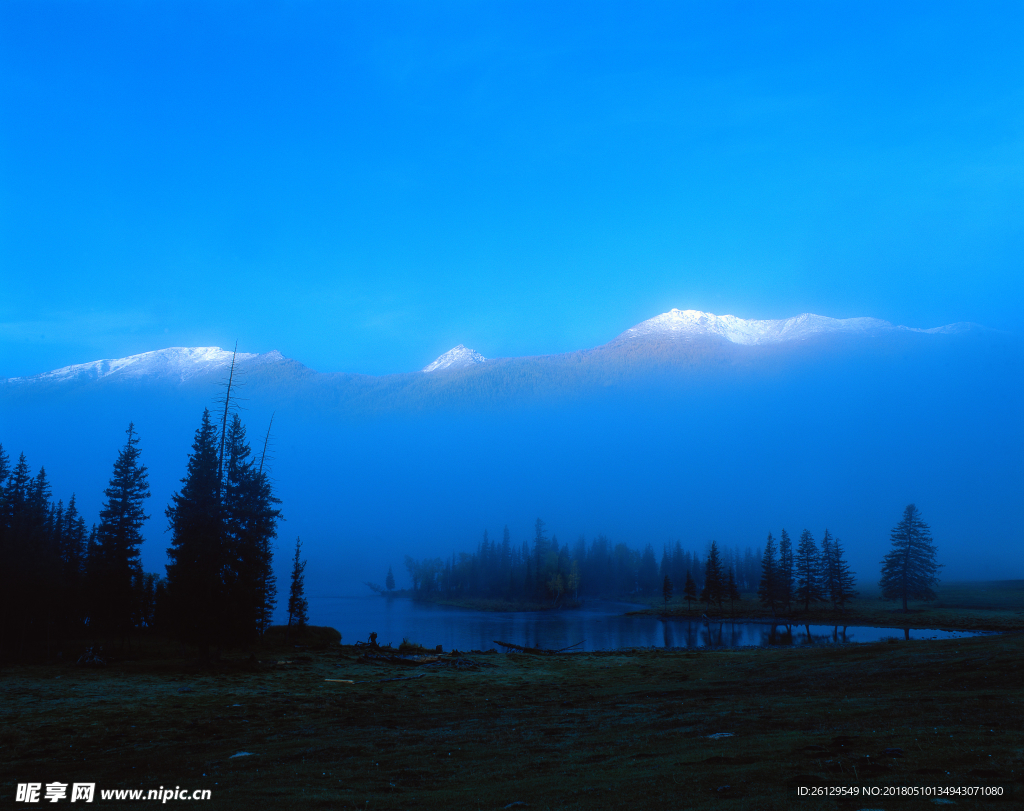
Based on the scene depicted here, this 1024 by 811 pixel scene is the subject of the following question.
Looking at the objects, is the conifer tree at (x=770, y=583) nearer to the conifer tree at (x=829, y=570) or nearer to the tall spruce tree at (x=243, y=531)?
the conifer tree at (x=829, y=570)

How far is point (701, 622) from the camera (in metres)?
101

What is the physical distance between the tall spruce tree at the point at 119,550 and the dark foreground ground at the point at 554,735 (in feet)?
63.2

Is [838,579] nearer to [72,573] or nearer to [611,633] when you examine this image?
[611,633]

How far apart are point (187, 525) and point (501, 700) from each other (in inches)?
1198

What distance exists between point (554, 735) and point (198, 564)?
35158 millimetres

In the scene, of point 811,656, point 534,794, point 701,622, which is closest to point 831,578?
point 701,622

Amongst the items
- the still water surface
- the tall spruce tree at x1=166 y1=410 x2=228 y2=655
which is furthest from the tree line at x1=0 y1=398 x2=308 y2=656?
the still water surface

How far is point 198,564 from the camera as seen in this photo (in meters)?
43.8

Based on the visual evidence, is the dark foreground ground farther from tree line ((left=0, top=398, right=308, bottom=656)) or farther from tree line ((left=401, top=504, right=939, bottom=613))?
tree line ((left=401, top=504, right=939, bottom=613))

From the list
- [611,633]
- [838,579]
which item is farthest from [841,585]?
[611,633]

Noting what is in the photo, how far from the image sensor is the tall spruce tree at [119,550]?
52.1 m

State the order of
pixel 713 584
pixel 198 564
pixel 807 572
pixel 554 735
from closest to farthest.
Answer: pixel 554 735
pixel 198 564
pixel 807 572
pixel 713 584

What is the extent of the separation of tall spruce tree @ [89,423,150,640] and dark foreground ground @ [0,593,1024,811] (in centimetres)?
1927

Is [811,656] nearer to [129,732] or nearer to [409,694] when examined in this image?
[409,694]
